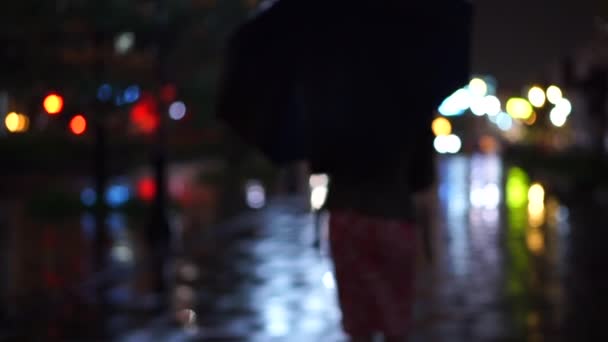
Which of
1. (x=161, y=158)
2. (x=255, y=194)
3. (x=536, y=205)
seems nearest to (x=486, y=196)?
(x=536, y=205)

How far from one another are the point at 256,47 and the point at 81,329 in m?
6.45

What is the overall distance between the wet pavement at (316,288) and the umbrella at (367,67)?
17.4ft

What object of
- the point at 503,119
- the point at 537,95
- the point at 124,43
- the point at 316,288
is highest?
the point at 124,43

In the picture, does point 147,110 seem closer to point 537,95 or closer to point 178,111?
point 178,111

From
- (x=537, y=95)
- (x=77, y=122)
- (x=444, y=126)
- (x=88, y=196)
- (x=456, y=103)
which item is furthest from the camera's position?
(x=88, y=196)

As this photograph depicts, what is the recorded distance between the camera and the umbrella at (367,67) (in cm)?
419

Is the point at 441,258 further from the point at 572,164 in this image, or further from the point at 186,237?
the point at 572,164

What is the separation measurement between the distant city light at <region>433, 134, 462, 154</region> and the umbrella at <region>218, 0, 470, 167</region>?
126 cm

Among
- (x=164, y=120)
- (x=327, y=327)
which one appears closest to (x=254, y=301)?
(x=327, y=327)

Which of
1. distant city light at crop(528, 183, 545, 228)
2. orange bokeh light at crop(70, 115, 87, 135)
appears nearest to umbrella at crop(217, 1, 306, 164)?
orange bokeh light at crop(70, 115, 87, 135)

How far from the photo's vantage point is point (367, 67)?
13.9 ft

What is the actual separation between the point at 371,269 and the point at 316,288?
834 cm

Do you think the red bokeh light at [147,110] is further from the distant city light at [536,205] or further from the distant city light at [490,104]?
the distant city light at [490,104]

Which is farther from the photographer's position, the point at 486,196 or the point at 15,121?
the point at 486,196
